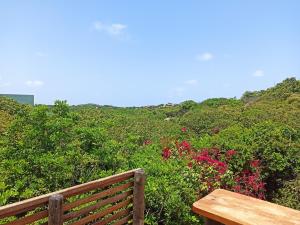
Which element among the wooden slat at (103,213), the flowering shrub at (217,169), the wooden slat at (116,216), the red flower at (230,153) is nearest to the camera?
the wooden slat at (103,213)

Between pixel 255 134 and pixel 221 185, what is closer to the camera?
pixel 221 185

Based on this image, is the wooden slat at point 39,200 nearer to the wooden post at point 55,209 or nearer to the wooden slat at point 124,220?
the wooden post at point 55,209

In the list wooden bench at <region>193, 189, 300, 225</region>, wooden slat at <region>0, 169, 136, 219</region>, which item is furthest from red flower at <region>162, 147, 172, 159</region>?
wooden bench at <region>193, 189, 300, 225</region>

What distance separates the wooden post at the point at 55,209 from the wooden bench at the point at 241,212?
1.17 m

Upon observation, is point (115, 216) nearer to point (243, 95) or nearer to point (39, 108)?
point (39, 108)

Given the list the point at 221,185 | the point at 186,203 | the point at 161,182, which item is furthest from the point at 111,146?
the point at 221,185

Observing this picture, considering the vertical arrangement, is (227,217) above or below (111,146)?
Result: below

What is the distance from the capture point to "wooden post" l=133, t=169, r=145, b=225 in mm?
4297

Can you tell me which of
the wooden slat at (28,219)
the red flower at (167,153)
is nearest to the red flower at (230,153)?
the red flower at (167,153)

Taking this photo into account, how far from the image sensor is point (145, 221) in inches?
193

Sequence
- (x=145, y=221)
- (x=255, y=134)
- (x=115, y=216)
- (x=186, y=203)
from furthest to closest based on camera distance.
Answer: (x=255, y=134)
(x=186, y=203)
(x=145, y=221)
(x=115, y=216)

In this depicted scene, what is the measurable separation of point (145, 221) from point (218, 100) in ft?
75.6

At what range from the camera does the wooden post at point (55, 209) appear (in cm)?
322

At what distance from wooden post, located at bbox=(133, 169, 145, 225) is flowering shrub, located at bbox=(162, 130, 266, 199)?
1985mm
